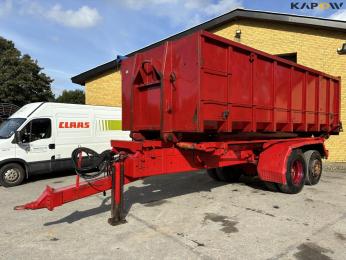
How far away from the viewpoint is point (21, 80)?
35844 millimetres

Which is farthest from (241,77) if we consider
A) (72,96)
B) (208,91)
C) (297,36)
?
(72,96)

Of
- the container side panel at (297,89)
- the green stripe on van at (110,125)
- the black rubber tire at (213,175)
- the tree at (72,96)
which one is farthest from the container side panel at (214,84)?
the tree at (72,96)

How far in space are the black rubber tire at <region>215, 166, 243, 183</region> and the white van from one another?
4.82m

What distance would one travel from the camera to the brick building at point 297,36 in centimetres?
1348

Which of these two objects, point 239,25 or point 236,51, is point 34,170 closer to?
point 236,51

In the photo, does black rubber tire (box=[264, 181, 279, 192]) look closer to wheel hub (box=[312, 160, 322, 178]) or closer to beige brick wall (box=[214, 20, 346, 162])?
wheel hub (box=[312, 160, 322, 178])

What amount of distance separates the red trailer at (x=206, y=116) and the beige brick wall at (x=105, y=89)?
45.3 feet

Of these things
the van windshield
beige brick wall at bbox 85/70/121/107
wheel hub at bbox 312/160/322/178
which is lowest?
wheel hub at bbox 312/160/322/178

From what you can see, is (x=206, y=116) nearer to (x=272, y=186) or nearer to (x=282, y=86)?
(x=282, y=86)

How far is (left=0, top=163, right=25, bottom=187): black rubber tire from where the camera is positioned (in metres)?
9.92

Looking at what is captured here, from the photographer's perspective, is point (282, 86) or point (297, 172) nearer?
point (282, 86)

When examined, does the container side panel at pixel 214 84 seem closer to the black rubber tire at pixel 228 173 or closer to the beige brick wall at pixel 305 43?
the black rubber tire at pixel 228 173

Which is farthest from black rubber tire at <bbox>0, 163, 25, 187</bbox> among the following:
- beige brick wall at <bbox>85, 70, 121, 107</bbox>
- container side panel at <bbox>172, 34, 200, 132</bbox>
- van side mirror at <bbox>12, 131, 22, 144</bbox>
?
beige brick wall at <bbox>85, 70, 121, 107</bbox>

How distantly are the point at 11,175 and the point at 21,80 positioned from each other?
28760 mm
